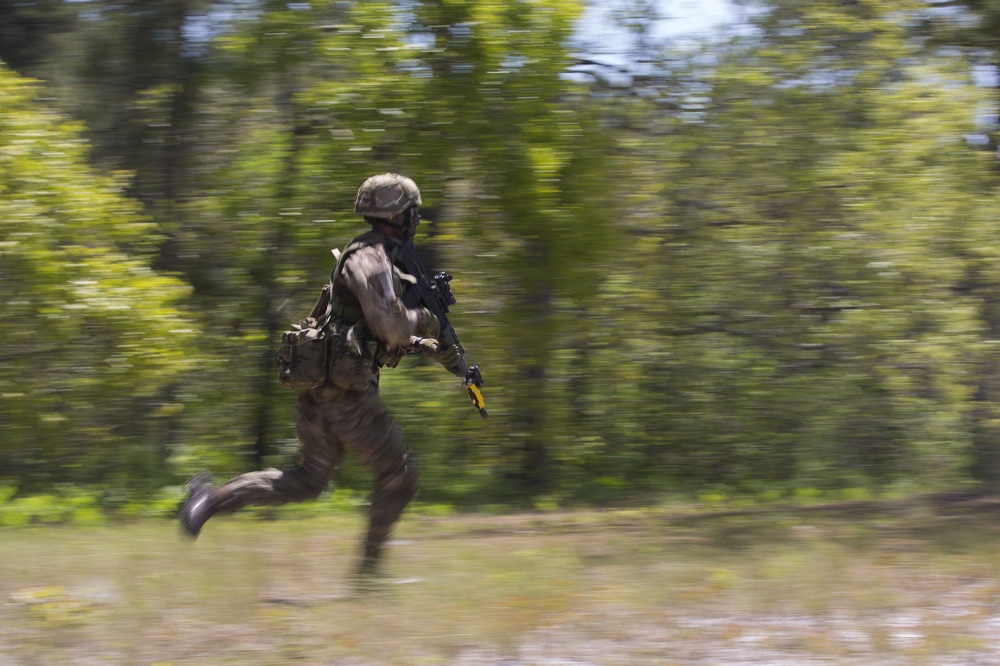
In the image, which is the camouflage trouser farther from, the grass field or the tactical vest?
the grass field

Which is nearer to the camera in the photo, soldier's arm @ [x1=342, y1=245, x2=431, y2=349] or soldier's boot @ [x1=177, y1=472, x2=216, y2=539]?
soldier's arm @ [x1=342, y1=245, x2=431, y2=349]

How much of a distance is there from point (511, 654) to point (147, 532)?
132 inches

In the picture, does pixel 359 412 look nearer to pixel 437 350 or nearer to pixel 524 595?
pixel 437 350

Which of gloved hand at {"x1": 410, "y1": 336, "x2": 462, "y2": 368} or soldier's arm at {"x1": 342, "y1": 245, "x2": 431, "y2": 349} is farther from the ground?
soldier's arm at {"x1": 342, "y1": 245, "x2": 431, "y2": 349}

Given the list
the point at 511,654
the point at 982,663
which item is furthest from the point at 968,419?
the point at 511,654

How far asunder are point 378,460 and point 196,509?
2.84 feet

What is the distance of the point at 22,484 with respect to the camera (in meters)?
7.93

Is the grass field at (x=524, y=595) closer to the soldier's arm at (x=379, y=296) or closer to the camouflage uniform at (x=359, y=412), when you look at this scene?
the camouflage uniform at (x=359, y=412)

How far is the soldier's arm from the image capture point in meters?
4.87

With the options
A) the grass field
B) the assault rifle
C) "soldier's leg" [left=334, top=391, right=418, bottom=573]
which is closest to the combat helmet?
the assault rifle

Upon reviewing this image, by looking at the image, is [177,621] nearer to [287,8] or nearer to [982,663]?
[982,663]

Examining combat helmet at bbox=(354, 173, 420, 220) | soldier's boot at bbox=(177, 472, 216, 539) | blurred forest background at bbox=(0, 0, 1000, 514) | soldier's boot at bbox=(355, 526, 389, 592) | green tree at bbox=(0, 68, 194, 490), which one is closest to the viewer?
soldier's boot at bbox=(177, 472, 216, 539)

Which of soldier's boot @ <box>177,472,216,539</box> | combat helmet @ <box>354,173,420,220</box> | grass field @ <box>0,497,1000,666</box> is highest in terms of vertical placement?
combat helmet @ <box>354,173,420,220</box>

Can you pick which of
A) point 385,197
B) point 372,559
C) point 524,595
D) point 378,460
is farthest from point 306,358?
point 524,595
